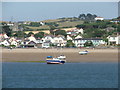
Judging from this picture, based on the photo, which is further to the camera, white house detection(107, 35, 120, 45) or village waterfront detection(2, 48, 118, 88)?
white house detection(107, 35, 120, 45)

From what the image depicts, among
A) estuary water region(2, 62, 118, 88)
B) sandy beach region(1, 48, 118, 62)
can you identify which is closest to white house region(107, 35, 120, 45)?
sandy beach region(1, 48, 118, 62)

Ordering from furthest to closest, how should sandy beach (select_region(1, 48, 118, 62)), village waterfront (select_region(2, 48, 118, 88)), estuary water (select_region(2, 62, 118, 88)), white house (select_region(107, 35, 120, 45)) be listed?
white house (select_region(107, 35, 120, 45)) → sandy beach (select_region(1, 48, 118, 62)) → village waterfront (select_region(2, 48, 118, 88)) → estuary water (select_region(2, 62, 118, 88))

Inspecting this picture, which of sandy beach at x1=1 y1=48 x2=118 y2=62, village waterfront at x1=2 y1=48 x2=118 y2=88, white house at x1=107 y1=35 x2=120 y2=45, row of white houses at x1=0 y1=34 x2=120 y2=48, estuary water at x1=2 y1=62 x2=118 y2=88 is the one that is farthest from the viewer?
row of white houses at x1=0 y1=34 x2=120 y2=48

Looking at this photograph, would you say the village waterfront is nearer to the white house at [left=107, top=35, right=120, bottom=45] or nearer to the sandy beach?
the sandy beach

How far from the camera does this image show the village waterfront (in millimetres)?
36188

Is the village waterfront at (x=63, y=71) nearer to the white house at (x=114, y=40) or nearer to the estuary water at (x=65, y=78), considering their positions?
the estuary water at (x=65, y=78)

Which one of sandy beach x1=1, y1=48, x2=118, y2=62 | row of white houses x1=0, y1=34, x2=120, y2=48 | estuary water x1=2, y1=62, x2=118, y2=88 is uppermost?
row of white houses x1=0, y1=34, x2=120, y2=48

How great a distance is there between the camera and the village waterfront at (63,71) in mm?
36188

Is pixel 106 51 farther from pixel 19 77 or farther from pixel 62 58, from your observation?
pixel 19 77

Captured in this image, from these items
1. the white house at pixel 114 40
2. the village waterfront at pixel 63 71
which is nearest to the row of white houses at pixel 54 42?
the white house at pixel 114 40

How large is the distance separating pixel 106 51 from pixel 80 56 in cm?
764

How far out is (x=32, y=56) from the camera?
65.3m

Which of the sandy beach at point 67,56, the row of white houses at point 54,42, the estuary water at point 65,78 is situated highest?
the row of white houses at point 54,42

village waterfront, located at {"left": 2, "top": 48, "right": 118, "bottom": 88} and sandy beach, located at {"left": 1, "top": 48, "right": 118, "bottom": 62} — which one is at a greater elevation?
sandy beach, located at {"left": 1, "top": 48, "right": 118, "bottom": 62}
